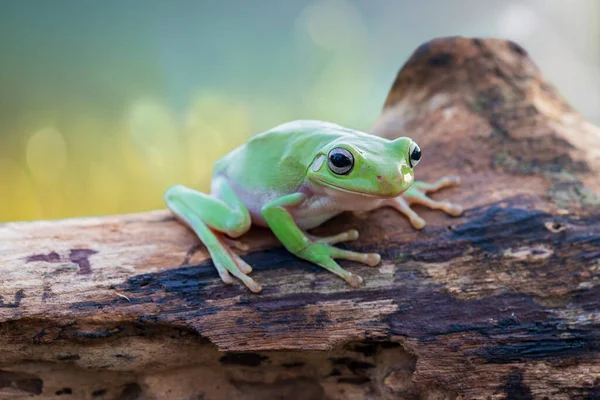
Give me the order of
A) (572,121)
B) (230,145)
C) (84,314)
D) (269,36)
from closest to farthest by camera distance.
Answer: (84,314)
(572,121)
(230,145)
(269,36)

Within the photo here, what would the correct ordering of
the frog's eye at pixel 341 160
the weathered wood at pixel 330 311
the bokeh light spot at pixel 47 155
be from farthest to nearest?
the bokeh light spot at pixel 47 155 < the frog's eye at pixel 341 160 < the weathered wood at pixel 330 311

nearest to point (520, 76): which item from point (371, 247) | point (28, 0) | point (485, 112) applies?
point (485, 112)

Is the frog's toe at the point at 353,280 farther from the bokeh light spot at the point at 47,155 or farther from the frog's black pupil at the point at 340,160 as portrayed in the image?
the bokeh light spot at the point at 47,155

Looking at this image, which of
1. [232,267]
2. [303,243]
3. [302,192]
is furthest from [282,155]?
[232,267]

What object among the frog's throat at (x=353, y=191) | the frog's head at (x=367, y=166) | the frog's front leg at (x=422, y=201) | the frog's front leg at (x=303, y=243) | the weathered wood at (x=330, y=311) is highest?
the frog's head at (x=367, y=166)

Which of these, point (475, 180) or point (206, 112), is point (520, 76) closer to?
point (475, 180)

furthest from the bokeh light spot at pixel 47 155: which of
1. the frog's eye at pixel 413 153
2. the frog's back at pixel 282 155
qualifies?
the frog's eye at pixel 413 153

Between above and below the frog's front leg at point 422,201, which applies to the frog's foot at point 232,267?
below
